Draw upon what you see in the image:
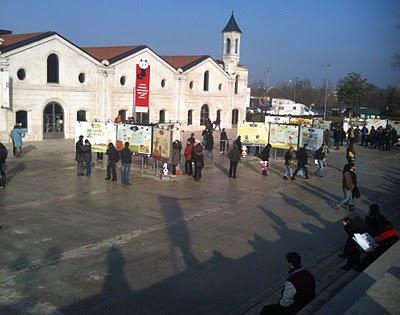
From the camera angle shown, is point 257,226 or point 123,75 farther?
point 123,75

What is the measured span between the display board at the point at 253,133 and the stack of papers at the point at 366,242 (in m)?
17.8

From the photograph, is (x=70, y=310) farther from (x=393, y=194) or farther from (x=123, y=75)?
(x=123, y=75)

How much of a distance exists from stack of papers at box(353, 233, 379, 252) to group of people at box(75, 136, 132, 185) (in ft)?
35.4

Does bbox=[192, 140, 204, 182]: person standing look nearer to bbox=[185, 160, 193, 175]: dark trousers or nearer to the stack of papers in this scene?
bbox=[185, 160, 193, 175]: dark trousers

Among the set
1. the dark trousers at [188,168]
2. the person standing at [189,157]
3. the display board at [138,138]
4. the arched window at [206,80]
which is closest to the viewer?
the person standing at [189,157]

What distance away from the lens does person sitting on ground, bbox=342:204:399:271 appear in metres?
10.1

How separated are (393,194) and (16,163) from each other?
1676 centimetres

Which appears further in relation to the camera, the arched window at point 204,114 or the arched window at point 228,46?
the arched window at point 228,46

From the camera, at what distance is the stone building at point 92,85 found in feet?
103

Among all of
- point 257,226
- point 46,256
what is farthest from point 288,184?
point 46,256

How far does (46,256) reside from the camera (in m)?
10.7

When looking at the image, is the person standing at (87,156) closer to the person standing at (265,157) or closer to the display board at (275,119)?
the person standing at (265,157)

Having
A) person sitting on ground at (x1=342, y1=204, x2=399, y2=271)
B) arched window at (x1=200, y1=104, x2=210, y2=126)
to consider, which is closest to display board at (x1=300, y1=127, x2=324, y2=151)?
person sitting on ground at (x1=342, y1=204, x2=399, y2=271)

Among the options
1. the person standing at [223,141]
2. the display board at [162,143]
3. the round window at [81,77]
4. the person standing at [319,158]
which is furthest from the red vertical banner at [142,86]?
the person standing at [319,158]
